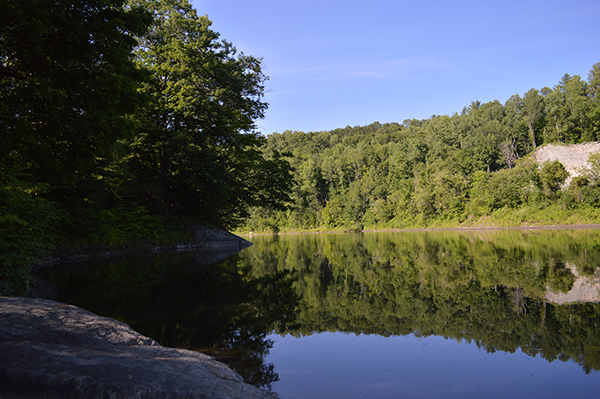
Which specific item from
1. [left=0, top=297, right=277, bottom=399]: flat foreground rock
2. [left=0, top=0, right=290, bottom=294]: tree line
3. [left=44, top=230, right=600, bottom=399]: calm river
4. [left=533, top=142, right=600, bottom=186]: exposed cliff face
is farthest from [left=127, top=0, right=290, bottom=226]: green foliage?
[left=533, top=142, right=600, bottom=186]: exposed cliff face

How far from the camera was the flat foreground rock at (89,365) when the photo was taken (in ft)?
8.06

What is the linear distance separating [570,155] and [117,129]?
55444 mm

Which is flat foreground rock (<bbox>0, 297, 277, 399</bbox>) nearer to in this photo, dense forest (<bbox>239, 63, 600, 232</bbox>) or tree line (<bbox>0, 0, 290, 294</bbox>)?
tree line (<bbox>0, 0, 290, 294</bbox>)

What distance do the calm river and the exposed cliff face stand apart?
4298 centimetres

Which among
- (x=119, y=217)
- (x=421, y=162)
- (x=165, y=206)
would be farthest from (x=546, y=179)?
(x=119, y=217)

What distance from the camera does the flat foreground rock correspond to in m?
2.46

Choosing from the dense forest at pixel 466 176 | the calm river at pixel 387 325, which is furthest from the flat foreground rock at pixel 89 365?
the dense forest at pixel 466 176

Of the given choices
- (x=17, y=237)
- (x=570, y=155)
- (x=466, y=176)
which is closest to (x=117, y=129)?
(x=17, y=237)

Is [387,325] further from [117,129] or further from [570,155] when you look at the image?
[570,155]

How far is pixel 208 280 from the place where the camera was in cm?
1020

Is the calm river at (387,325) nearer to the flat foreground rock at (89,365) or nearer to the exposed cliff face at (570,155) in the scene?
the flat foreground rock at (89,365)

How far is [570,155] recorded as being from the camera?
48.1 meters

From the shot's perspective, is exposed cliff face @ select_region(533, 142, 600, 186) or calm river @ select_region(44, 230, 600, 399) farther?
exposed cliff face @ select_region(533, 142, 600, 186)

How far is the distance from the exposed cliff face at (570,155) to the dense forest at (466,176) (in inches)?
67.9
